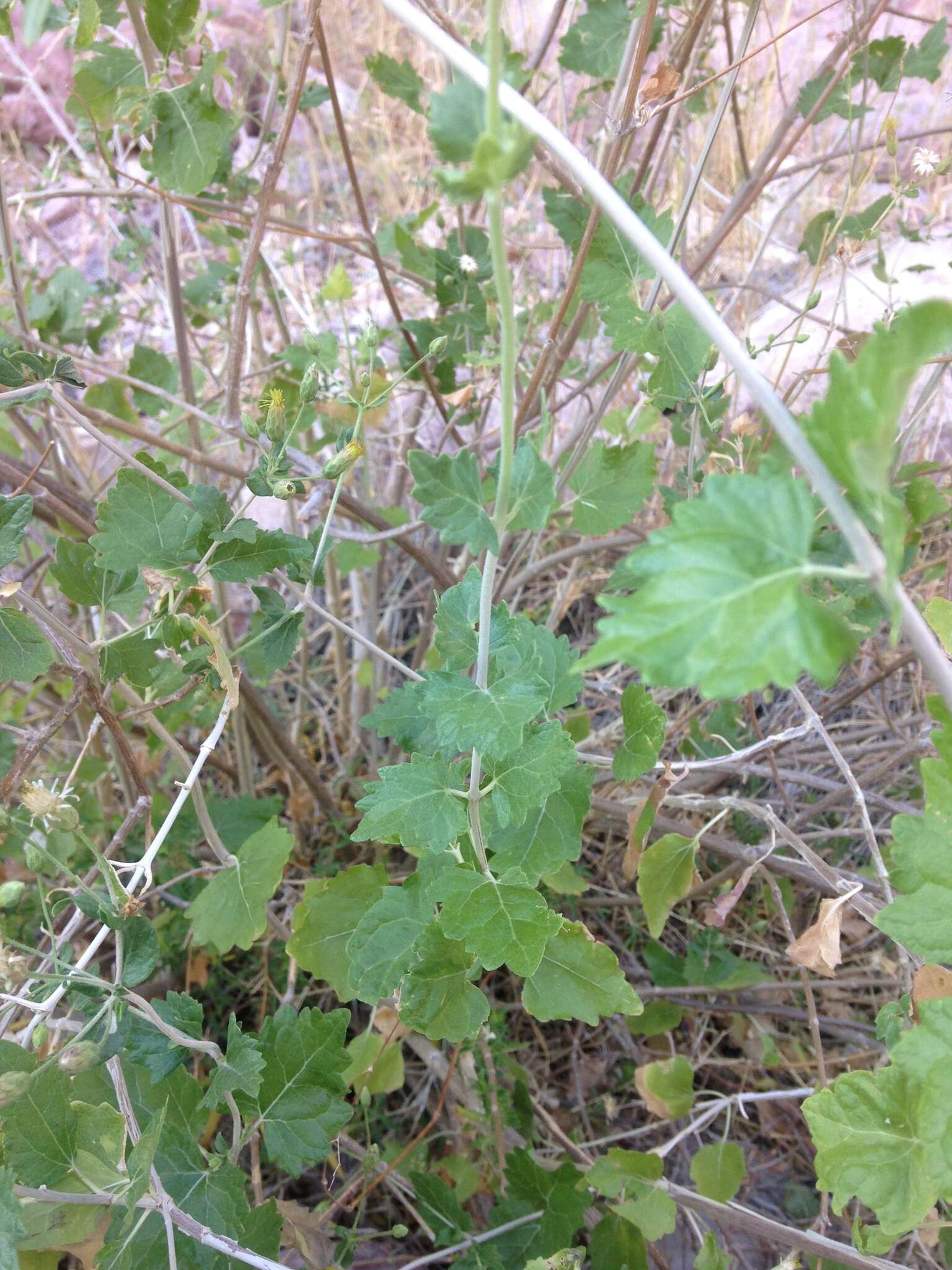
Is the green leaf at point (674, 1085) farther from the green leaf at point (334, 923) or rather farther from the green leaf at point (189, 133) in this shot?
the green leaf at point (189, 133)

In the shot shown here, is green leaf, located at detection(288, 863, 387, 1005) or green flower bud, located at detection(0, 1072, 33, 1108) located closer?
green flower bud, located at detection(0, 1072, 33, 1108)

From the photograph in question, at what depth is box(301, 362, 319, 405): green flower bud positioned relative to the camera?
887 mm

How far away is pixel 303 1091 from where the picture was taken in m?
0.94

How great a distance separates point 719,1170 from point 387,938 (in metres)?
0.60

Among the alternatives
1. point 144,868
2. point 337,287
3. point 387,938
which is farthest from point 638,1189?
point 337,287

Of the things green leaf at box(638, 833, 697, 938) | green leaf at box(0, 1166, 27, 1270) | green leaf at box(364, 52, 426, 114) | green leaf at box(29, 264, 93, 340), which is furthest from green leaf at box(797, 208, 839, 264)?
green leaf at box(0, 1166, 27, 1270)

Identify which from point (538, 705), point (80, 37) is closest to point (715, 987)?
point (538, 705)

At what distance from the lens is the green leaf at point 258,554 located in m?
0.92

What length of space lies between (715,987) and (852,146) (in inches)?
50.5

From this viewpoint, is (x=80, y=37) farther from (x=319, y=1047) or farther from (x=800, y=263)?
(x=800, y=263)

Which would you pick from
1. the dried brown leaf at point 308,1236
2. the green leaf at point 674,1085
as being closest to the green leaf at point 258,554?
the dried brown leaf at point 308,1236

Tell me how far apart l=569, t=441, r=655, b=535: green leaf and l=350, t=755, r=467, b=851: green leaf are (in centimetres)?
54

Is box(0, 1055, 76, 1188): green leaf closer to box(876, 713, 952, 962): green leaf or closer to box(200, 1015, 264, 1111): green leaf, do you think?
box(200, 1015, 264, 1111): green leaf

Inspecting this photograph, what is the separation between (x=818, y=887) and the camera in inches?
48.2
